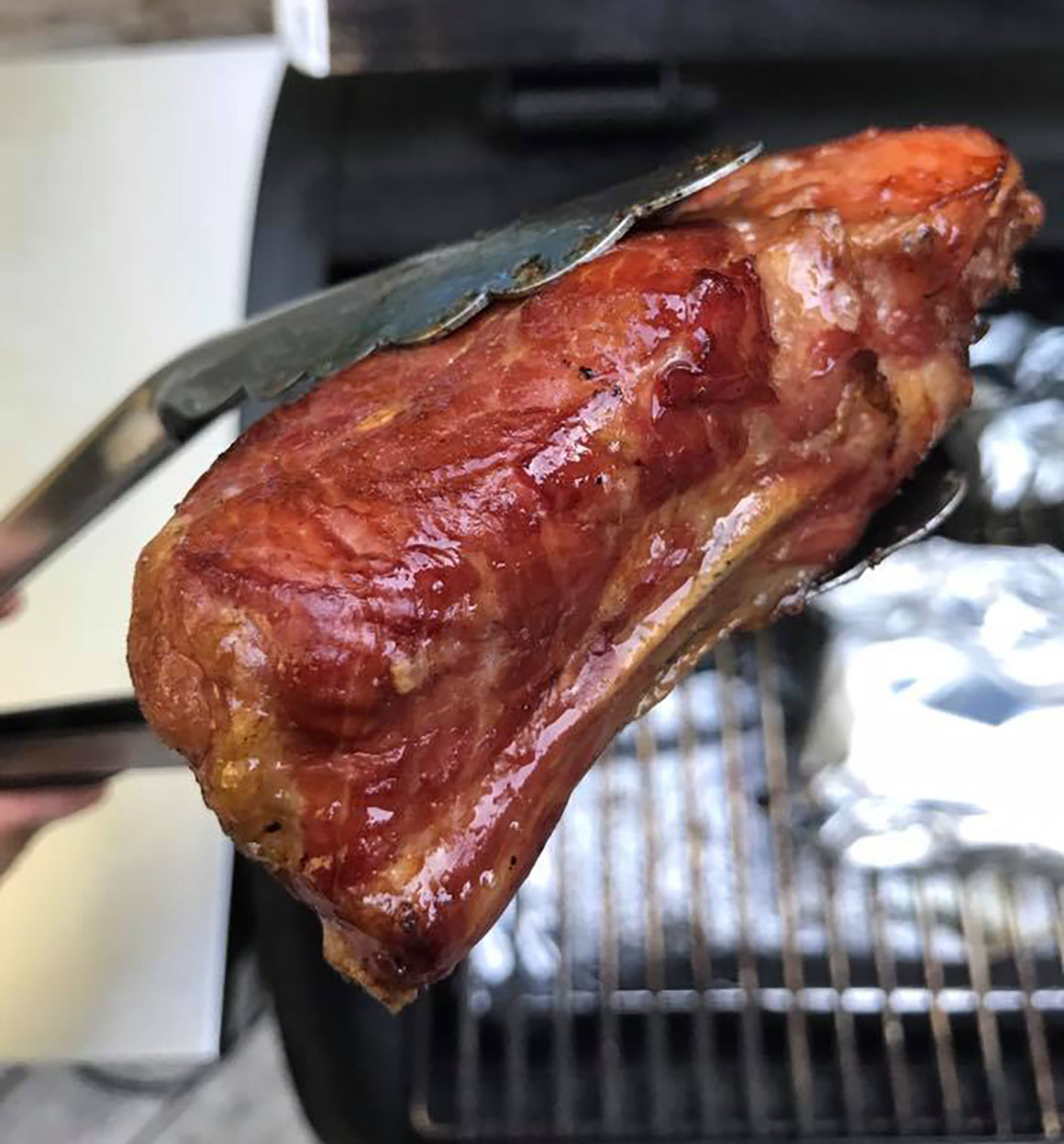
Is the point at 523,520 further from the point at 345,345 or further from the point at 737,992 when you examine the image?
the point at 737,992

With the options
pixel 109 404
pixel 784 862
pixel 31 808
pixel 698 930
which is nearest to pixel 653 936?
pixel 698 930

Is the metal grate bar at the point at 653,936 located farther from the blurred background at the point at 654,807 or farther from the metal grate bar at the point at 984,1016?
the metal grate bar at the point at 984,1016

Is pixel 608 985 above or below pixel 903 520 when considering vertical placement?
below

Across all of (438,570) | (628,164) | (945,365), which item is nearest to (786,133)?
(628,164)

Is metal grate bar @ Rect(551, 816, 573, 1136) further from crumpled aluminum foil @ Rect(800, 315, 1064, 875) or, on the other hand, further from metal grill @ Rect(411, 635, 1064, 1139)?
crumpled aluminum foil @ Rect(800, 315, 1064, 875)

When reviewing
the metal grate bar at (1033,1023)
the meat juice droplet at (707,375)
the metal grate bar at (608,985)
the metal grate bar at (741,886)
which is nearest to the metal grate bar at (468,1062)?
the metal grate bar at (608,985)

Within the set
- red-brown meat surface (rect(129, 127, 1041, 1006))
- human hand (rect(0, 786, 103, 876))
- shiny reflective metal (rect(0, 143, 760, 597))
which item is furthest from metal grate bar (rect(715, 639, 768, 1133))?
human hand (rect(0, 786, 103, 876))
